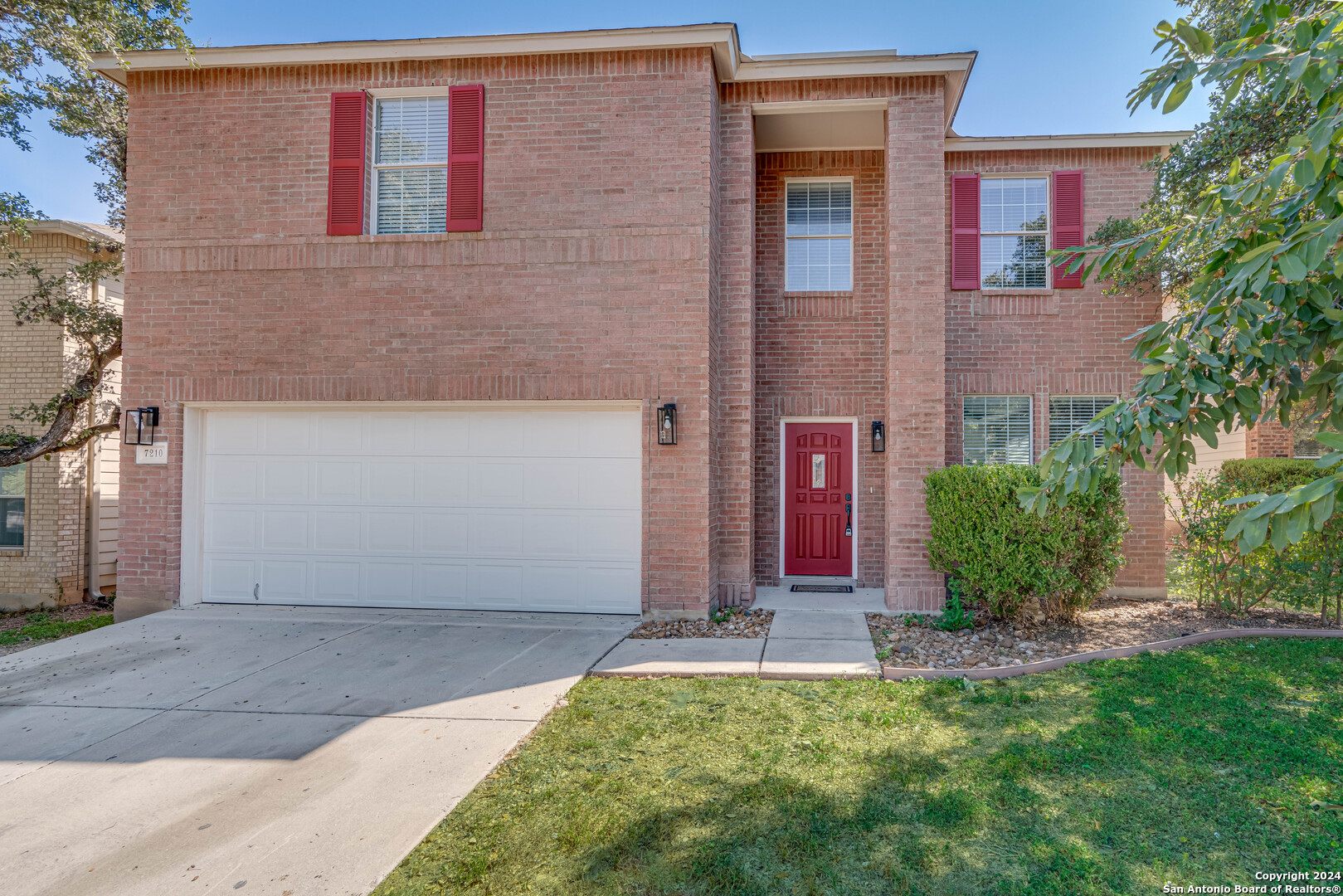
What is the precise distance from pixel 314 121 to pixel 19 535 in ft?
Result: 23.0

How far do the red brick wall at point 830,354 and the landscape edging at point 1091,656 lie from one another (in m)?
3.28

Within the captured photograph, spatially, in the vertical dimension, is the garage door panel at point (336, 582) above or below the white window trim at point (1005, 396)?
below

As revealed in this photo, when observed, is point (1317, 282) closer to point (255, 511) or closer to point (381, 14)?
point (255, 511)

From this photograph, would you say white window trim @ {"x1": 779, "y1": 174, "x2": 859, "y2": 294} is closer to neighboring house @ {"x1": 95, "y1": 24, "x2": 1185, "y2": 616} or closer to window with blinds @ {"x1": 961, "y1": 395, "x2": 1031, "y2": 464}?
neighboring house @ {"x1": 95, "y1": 24, "x2": 1185, "y2": 616}

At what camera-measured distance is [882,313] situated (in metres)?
9.16

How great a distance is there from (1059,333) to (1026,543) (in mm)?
3918

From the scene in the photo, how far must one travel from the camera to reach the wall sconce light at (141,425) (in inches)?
309

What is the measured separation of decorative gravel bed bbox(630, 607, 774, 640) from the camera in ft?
23.0

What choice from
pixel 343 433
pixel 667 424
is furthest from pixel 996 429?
pixel 343 433

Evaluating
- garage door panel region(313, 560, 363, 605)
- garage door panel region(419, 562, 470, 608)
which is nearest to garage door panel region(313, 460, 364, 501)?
garage door panel region(313, 560, 363, 605)

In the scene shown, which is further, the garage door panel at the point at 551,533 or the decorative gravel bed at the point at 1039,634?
the garage door panel at the point at 551,533

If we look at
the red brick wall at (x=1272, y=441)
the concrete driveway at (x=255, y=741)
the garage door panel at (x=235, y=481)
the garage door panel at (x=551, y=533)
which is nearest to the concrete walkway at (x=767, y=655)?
the concrete driveway at (x=255, y=741)

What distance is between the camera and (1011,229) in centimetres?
933

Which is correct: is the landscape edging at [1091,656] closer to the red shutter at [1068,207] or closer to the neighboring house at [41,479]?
the red shutter at [1068,207]
